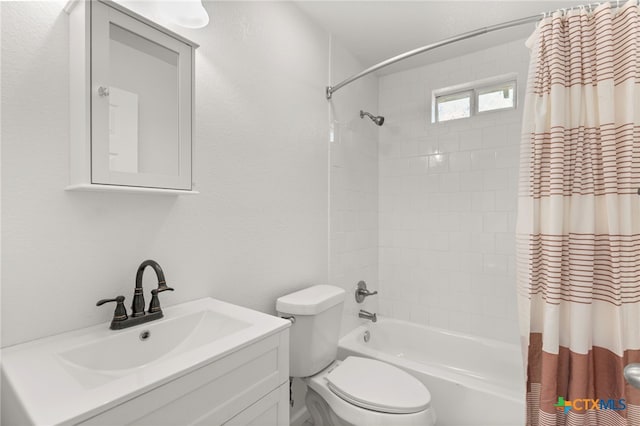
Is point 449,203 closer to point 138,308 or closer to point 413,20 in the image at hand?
point 413,20

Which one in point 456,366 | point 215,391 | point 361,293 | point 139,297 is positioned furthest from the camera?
point 361,293

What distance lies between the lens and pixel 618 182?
1.17 meters

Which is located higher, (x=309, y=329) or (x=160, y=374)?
(x=160, y=374)

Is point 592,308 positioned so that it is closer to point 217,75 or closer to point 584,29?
point 584,29

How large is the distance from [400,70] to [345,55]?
→ 0.63 m

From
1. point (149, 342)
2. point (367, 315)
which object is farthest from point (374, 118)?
point (149, 342)

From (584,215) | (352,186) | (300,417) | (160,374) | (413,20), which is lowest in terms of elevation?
(300,417)

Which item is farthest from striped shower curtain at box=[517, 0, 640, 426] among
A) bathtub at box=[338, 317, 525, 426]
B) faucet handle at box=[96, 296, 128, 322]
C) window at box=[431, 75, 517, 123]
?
faucet handle at box=[96, 296, 128, 322]

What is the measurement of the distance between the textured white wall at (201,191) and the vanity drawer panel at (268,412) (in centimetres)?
54

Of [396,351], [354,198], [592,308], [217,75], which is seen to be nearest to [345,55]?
[354,198]

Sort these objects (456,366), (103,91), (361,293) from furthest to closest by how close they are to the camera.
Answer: (361,293)
(456,366)
(103,91)

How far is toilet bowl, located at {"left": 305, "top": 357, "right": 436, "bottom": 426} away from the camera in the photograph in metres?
1.36

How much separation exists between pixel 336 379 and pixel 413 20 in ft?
7.38

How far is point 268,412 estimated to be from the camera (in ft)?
3.41
